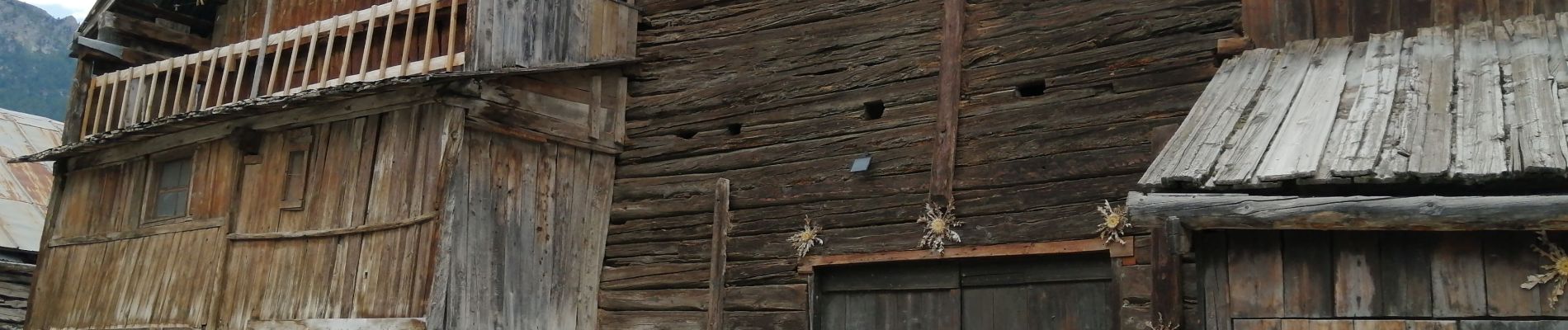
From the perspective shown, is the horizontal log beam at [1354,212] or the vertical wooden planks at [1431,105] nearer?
the horizontal log beam at [1354,212]

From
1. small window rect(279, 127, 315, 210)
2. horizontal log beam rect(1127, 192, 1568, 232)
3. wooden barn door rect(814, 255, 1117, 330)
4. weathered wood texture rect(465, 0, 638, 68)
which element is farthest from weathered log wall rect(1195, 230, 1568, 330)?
small window rect(279, 127, 315, 210)

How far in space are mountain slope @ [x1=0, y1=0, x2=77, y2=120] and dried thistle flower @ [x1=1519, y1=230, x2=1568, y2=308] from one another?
6340cm

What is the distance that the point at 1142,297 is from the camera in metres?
8.11

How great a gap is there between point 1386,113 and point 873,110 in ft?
13.1

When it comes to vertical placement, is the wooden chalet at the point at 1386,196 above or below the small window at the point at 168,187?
below

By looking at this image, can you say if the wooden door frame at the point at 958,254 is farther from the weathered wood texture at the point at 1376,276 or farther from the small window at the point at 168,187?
the small window at the point at 168,187

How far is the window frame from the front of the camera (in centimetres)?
1252

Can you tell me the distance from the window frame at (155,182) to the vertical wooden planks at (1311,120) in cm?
973

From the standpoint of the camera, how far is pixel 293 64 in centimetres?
1123

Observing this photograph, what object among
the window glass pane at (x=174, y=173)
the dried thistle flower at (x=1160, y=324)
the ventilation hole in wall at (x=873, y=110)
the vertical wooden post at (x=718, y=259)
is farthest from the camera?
the window glass pane at (x=174, y=173)

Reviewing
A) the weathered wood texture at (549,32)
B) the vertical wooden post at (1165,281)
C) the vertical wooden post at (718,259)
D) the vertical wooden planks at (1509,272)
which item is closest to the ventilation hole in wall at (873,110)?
the vertical wooden post at (718,259)

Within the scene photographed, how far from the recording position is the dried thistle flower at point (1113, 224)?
823 cm

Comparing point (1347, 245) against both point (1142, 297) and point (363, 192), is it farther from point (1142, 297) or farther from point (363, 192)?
point (363, 192)

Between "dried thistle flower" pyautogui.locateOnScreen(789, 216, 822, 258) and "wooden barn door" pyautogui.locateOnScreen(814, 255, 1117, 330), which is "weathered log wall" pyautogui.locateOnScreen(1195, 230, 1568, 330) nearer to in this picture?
"wooden barn door" pyautogui.locateOnScreen(814, 255, 1117, 330)
